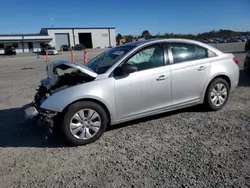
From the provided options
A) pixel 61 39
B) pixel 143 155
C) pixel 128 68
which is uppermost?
pixel 61 39

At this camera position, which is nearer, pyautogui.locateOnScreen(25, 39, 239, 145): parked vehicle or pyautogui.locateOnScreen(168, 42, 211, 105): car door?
pyautogui.locateOnScreen(25, 39, 239, 145): parked vehicle

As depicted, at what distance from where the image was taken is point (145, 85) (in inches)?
151

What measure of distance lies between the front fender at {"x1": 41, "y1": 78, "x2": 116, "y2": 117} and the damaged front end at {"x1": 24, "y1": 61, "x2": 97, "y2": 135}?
97 millimetres

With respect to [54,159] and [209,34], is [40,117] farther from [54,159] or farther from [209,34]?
[209,34]

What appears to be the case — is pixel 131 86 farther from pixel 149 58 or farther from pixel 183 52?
pixel 183 52

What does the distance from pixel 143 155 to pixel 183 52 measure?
2279mm

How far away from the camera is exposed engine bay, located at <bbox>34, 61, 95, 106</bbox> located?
3584 millimetres

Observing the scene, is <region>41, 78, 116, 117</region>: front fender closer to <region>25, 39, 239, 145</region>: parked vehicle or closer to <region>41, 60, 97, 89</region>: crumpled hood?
<region>25, 39, 239, 145</region>: parked vehicle

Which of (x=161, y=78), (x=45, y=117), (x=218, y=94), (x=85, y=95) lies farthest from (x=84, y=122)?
(x=218, y=94)

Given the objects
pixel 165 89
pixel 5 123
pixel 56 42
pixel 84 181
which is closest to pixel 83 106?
pixel 84 181

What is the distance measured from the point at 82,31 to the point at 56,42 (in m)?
9.19

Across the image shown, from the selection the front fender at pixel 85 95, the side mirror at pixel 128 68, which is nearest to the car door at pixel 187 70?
the side mirror at pixel 128 68

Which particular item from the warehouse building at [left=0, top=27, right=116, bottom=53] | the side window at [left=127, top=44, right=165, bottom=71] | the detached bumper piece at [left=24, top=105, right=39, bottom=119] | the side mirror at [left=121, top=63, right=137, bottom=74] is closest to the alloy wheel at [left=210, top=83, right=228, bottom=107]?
the side window at [left=127, top=44, right=165, bottom=71]

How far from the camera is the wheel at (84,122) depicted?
11.1 feet
